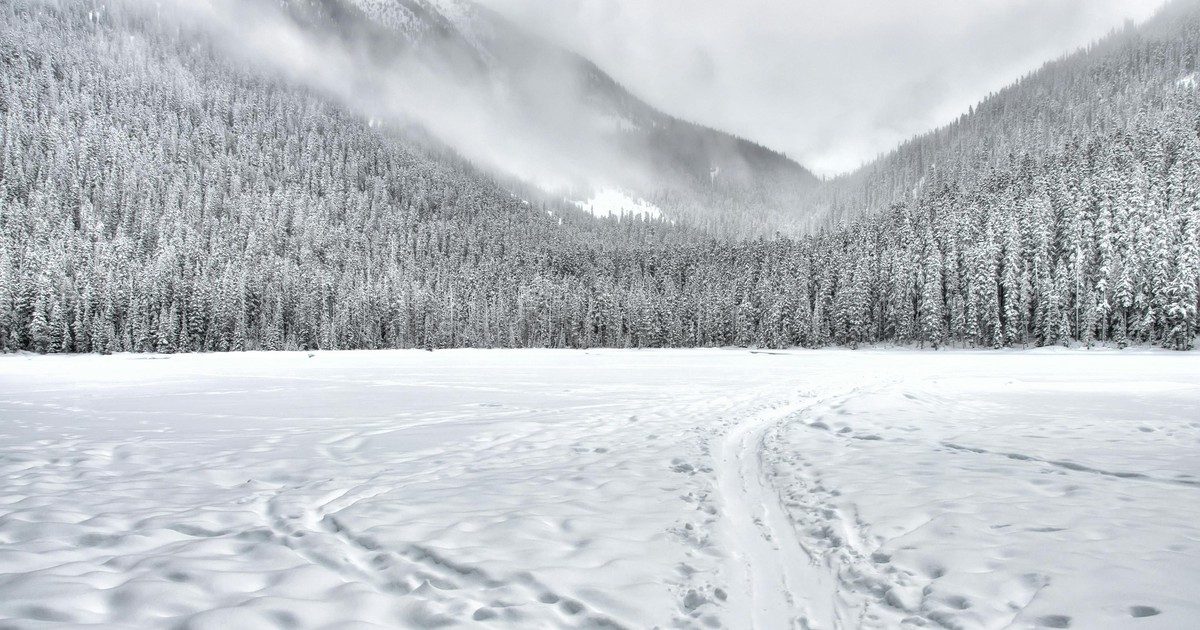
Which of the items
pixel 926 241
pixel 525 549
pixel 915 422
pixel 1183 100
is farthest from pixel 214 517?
pixel 1183 100

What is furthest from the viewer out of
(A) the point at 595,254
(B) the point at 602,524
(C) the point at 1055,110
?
(A) the point at 595,254

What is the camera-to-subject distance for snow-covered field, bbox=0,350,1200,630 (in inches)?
145

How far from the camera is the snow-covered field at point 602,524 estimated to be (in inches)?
145

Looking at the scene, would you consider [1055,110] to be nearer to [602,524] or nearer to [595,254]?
[595,254]

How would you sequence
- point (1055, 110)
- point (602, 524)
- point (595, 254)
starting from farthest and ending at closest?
point (595, 254) → point (1055, 110) → point (602, 524)

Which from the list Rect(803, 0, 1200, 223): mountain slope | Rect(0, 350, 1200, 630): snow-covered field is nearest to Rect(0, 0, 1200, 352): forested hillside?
Rect(803, 0, 1200, 223): mountain slope

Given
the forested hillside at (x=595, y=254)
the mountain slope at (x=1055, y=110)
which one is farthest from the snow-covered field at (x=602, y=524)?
the mountain slope at (x=1055, y=110)

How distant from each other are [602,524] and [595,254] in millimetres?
147187

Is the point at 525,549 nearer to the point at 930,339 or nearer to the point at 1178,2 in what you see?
the point at 930,339

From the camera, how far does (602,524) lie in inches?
219

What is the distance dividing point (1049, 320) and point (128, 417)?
3051 inches

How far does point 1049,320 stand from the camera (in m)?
58.3

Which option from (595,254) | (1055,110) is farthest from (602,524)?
(1055,110)

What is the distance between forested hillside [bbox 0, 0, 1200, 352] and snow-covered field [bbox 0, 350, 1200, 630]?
63262 millimetres
